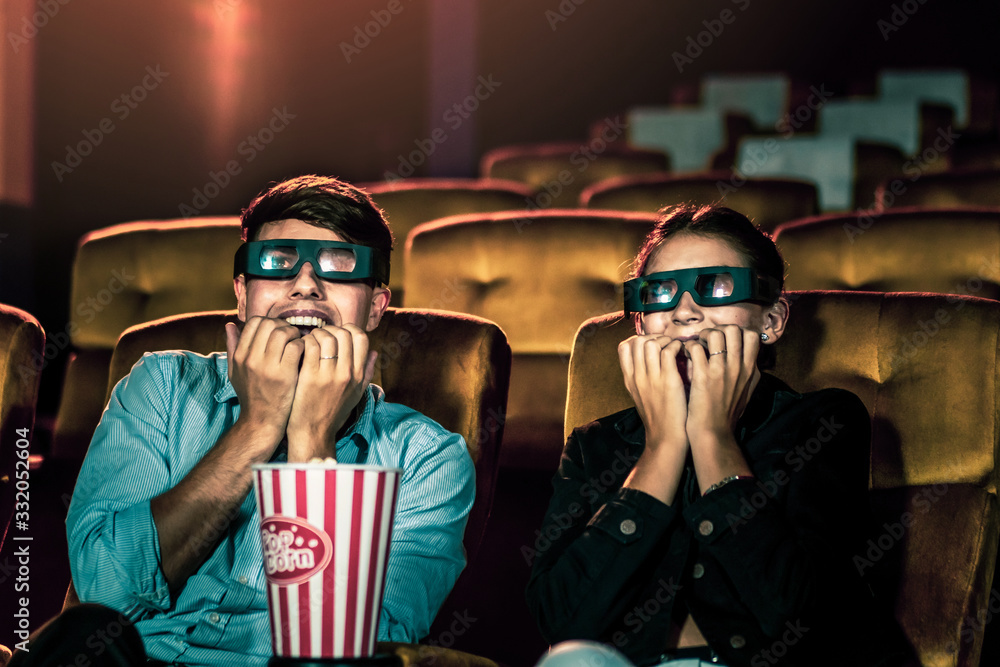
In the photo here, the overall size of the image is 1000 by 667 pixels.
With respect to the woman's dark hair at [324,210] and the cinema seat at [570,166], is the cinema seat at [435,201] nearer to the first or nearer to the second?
the cinema seat at [570,166]

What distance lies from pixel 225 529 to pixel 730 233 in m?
0.79

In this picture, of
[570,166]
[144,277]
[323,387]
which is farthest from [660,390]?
[570,166]

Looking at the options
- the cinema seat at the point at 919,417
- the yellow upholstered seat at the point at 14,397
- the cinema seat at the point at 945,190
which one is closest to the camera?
the cinema seat at the point at 919,417

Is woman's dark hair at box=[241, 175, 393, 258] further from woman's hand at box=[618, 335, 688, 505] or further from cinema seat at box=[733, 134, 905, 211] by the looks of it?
cinema seat at box=[733, 134, 905, 211]

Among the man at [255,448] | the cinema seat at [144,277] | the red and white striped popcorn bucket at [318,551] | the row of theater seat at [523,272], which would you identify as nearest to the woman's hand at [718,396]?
the man at [255,448]

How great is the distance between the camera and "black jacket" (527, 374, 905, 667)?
109 centimetres

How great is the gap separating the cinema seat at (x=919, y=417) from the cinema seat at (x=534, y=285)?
0.52 meters

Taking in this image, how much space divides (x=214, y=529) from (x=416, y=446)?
31cm

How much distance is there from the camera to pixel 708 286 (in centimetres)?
130

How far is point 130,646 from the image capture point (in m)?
0.93

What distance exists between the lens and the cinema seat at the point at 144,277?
2285 millimetres

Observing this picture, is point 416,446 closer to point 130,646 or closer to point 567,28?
point 130,646

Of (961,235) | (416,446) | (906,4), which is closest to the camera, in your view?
(416,446)

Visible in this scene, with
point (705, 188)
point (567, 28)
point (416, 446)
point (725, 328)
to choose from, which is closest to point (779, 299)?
point (725, 328)
